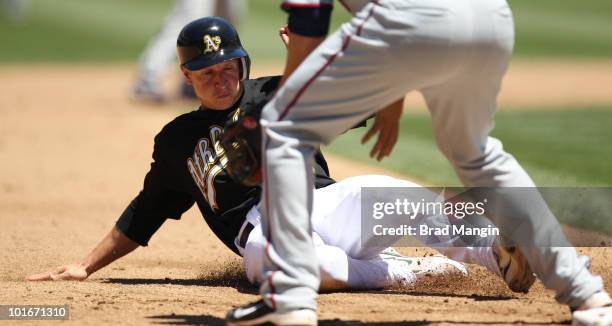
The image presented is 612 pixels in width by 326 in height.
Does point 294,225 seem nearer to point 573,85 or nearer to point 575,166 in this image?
point 575,166

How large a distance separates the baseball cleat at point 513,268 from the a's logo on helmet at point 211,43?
55.5 inches

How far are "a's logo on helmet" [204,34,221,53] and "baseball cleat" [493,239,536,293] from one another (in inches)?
55.5

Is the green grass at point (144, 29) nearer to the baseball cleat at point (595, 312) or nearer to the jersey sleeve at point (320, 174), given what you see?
the jersey sleeve at point (320, 174)

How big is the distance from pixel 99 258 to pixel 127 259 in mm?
711

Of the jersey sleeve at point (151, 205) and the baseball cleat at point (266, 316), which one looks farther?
the jersey sleeve at point (151, 205)

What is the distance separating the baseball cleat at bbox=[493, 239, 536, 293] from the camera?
3.89 metres

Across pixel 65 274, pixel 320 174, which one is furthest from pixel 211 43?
pixel 65 274

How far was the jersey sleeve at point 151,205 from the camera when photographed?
4.27 meters

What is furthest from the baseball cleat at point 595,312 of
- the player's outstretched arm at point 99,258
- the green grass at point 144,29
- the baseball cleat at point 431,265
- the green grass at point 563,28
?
the green grass at point 563,28

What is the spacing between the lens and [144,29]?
20109mm

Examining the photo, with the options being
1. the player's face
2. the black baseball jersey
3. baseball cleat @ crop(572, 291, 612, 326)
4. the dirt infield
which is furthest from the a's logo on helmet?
baseball cleat @ crop(572, 291, 612, 326)

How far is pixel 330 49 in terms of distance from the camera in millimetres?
3107

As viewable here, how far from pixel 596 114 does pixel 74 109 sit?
19.0 feet

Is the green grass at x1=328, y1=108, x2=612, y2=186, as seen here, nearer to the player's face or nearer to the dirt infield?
the dirt infield
